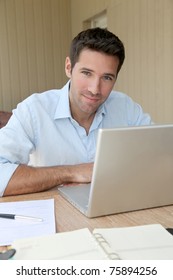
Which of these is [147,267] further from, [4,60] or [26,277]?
[4,60]

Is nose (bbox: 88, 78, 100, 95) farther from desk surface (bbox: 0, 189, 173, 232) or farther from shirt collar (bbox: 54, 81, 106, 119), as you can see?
desk surface (bbox: 0, 189, 173, 232)

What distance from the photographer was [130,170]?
73cm

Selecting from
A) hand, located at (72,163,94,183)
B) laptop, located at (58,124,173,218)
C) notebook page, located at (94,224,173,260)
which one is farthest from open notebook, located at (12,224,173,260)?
hand, located at (72,163,94,183)

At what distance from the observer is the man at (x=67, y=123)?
107cm

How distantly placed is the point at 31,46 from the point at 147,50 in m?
1.94

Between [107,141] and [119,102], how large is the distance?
887 mm

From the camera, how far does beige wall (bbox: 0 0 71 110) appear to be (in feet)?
13.2

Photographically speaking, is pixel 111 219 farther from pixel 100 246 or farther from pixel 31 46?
pixel 31 46

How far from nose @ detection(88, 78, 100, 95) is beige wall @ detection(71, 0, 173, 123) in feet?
4.95

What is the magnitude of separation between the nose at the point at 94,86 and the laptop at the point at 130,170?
537mm

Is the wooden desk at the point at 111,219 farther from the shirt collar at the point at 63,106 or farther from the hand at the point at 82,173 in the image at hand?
the shirt collar at the point at 63,106

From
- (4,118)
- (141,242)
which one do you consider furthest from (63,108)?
(4,118)

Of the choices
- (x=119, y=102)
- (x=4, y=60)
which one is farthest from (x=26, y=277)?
(x=4, y=60)

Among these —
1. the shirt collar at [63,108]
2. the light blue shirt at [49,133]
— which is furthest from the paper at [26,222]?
the shirt collar at [63,108]
